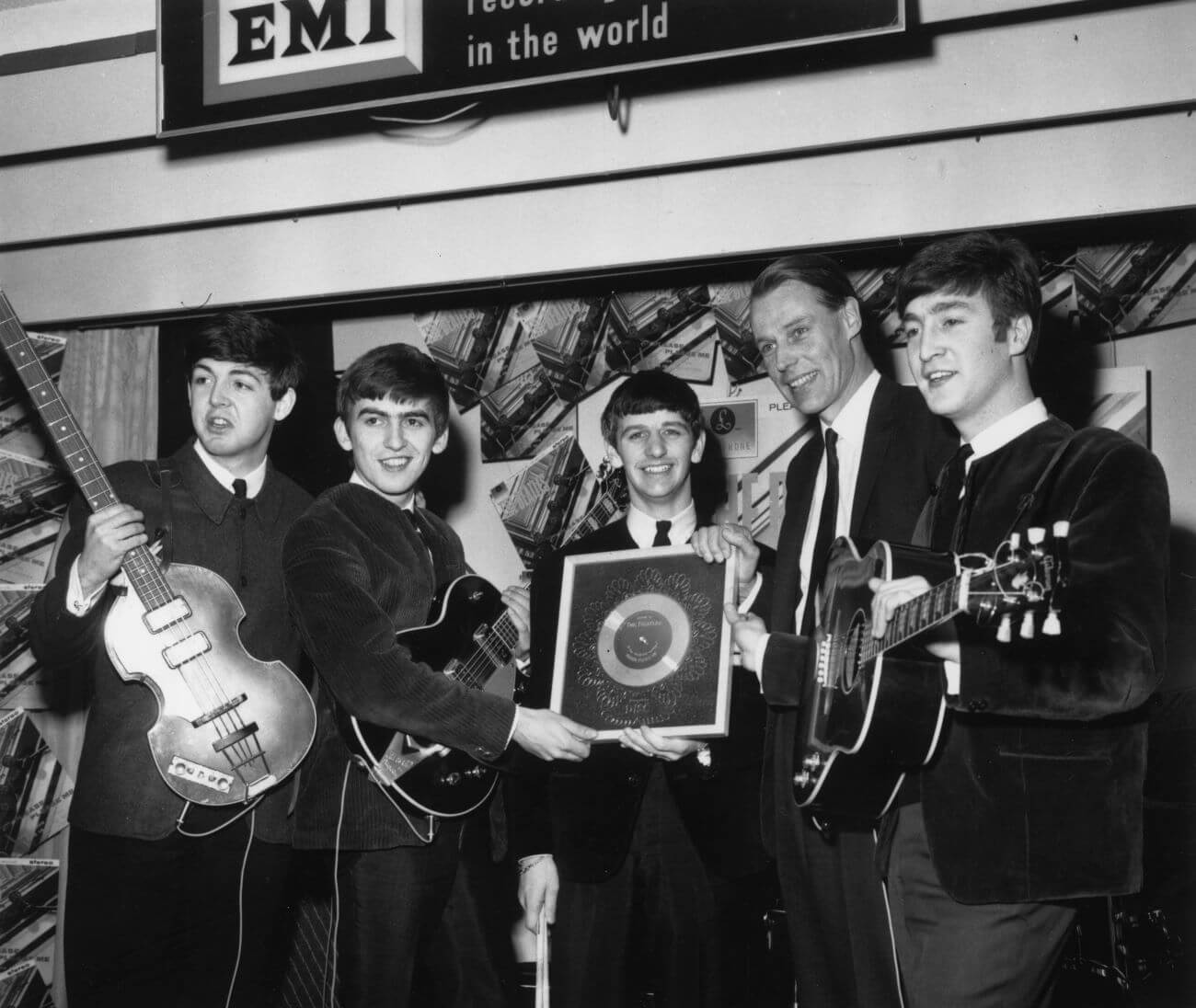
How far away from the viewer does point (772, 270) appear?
11.5ft

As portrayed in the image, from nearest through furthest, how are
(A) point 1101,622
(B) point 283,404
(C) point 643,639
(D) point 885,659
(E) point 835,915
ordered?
(A) point 1101,622 < (D) point 885,659 < (E) point 835,915 < (C) point 643,639 < (B) point 283,404

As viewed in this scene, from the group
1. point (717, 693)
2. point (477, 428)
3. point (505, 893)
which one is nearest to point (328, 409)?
point (477, 428)

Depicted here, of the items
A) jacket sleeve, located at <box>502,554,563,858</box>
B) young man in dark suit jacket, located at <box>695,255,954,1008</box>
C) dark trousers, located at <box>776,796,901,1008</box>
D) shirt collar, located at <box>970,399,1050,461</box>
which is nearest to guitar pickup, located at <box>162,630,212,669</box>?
jacket sleeve, located at <box>502,554,563,858</box>

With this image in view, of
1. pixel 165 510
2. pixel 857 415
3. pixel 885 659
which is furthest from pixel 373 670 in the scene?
pixel 857 415

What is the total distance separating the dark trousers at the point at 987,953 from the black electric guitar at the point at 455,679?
1347mm

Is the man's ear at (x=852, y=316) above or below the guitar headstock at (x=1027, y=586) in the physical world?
above

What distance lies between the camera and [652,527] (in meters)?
3.58

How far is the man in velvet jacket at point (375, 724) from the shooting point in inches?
124

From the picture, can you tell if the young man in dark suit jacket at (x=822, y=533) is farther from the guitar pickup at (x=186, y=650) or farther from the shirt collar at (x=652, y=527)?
the guitar pickup at (x=186, y=650)

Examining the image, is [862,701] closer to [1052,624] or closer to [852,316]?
[1052,624]

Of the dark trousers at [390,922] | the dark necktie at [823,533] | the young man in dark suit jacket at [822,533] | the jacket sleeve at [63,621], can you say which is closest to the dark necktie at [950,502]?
the young man in dark suit jacket at [822,533]

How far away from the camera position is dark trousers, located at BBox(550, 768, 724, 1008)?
3123 mm

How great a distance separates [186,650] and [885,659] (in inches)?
77.4

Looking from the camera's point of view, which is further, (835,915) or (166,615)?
(166,615)
